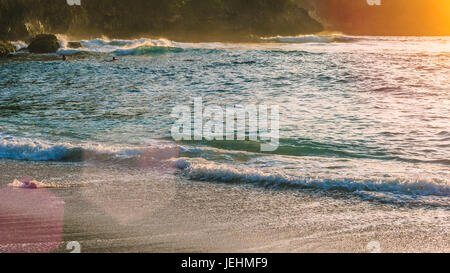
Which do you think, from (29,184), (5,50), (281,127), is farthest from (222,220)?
(5,50)

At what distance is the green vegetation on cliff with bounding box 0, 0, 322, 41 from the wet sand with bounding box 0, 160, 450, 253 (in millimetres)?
44134

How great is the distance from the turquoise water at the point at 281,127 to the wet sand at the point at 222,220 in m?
0.43

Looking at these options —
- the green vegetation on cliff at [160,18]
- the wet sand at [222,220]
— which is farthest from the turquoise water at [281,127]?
the green vegetation on cliff at [160,18]

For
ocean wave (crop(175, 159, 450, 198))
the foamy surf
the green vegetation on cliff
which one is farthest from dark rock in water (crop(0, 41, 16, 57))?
ocean wave (crop(175, 159, 450, 198))

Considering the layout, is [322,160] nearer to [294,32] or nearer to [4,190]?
[4,190]

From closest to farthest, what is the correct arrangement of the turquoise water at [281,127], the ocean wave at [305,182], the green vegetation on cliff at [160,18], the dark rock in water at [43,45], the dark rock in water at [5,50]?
1. the ocean wave at [305,182]
2. the turquoise water at [281,127]
3. the dark rock in water at [5,50]
4. the dark rock in water at [43,45]
5. the green vegetation on cliff at [160,18]

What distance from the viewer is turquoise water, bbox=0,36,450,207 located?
5.89 meters

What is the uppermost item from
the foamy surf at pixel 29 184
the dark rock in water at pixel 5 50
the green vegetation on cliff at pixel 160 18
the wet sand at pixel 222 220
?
the green vegetation on cliff at pixel 160 18

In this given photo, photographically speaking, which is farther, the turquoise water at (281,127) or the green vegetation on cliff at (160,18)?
the green vegetation on cliff at (160,18)

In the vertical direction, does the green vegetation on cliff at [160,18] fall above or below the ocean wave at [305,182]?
above

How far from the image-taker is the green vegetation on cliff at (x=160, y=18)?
47.3 m

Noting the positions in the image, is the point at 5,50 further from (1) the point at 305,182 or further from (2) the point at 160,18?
(2) the point at 160,18

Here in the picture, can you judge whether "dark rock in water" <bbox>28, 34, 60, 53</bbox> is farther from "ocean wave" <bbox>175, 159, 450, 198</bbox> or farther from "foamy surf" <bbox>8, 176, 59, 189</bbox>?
"ocean wave" <bbox>175, 159, 450, 198</bbox>

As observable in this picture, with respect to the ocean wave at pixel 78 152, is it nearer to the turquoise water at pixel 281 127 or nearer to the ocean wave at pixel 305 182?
the turquoise water at pixel 281 127
